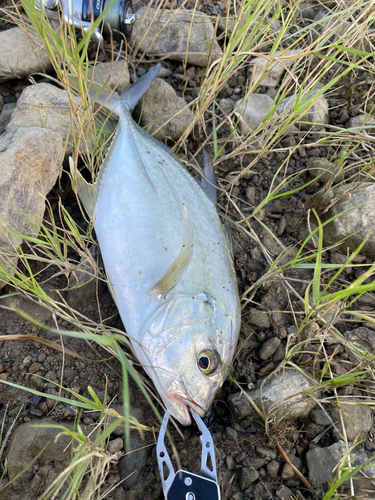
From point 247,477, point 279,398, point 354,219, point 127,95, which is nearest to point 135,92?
point 127,95

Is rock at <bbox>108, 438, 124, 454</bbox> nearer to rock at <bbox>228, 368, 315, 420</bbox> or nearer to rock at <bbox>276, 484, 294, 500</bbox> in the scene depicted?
rock at <bbox>228, 368, 315, 420</bbox>

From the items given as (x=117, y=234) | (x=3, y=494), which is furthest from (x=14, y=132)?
(x=3, y=494)

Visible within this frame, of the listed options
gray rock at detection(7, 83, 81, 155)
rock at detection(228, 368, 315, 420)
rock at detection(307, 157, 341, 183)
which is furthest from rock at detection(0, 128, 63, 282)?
rock at detection(307, 157, 341, 183)

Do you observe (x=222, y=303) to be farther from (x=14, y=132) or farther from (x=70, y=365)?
(x=14, y=132)

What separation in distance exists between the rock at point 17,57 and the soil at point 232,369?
886 mm

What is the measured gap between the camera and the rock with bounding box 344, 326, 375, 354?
88.4 inches

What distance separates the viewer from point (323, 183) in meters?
2.67

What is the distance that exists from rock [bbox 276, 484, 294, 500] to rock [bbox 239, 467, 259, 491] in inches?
4.8

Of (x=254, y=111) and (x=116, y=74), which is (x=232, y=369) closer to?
(x=254, y=111)

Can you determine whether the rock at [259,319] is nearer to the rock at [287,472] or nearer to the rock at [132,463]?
the rock at [287,472]

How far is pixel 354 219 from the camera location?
7.93ft

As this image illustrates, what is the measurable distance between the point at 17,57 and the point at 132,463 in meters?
2.63

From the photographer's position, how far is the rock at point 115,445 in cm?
190

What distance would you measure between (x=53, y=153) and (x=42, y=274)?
71 cm
